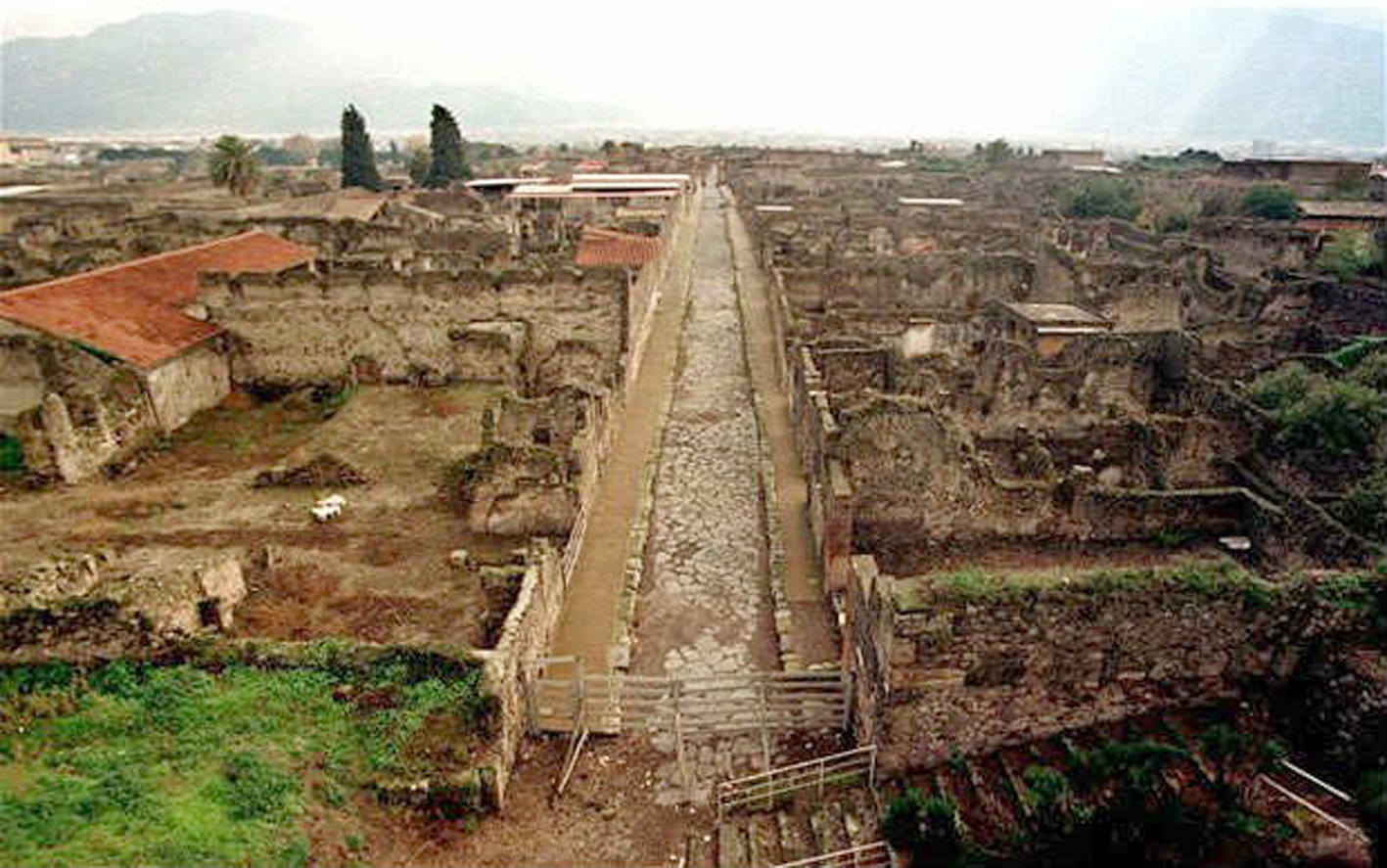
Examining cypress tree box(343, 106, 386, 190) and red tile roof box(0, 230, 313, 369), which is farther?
cypress tree box(343, 106, 386, 190)

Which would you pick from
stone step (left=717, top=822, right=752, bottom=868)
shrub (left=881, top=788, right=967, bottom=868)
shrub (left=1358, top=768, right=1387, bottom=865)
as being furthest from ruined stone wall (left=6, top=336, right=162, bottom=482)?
shrub (left=1358, top=768, right=1387, bottom=865)

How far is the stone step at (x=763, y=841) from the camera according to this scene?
8.47m

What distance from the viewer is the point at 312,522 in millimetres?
15695

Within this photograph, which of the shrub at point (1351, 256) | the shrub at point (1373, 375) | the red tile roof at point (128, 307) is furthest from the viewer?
the shrub at point (1351, 256)

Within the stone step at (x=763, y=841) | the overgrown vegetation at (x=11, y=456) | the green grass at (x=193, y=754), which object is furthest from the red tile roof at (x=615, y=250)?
the stone step at (x=763, y=841)

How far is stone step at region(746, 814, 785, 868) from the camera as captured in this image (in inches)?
333

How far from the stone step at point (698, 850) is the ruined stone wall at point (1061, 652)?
2225 mm

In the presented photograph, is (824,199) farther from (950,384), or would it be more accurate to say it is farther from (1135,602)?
(1135,602)

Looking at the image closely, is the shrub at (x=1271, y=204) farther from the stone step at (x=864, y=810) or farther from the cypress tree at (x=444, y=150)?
the cypress tree at (x=444, y=150)

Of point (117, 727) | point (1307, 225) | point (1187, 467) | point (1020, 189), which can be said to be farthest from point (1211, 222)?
point (117, 727)

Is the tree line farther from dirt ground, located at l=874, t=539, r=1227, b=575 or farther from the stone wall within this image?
dirt ground, located at l=874, t=539, r=1227, b=575

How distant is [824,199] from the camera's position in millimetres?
54969

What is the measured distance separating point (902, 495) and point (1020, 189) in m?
62.3

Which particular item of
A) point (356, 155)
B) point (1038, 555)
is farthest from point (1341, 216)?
point (356, 155)
